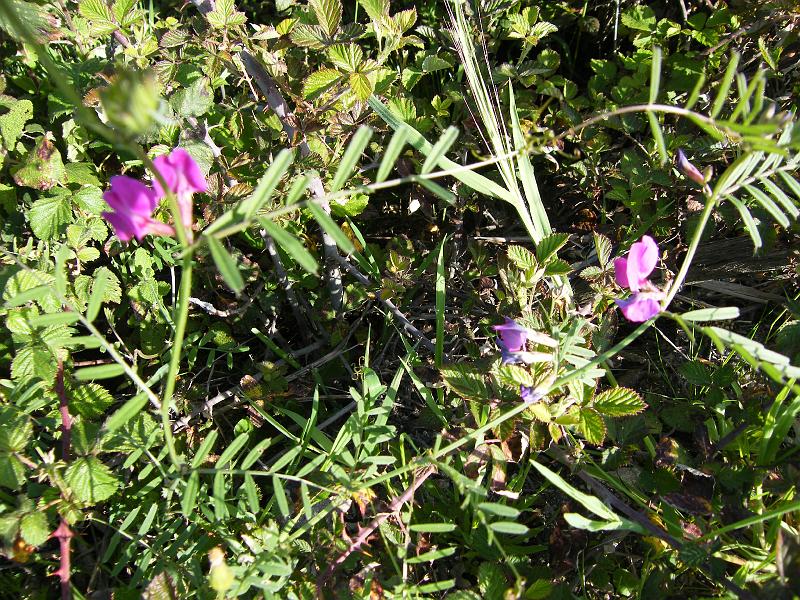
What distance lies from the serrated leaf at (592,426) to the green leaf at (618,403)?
1.0 inches

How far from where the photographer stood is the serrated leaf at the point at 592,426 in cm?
159

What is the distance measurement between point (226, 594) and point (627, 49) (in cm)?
243

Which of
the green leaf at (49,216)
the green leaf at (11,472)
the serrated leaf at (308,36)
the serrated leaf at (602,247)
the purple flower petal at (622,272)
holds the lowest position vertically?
the serrated leaf at (602,247)

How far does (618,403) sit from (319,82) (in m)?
1.16

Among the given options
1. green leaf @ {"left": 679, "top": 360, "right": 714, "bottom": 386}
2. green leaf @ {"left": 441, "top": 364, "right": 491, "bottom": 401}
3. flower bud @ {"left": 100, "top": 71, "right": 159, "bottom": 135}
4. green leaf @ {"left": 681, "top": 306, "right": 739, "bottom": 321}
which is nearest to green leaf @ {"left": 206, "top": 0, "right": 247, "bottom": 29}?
flower bud @ {"left": 100, "top": 71, "right": 159, "bottom": 135}

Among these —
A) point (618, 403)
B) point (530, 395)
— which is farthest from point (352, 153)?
point (618, 403)

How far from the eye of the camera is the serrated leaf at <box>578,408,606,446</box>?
1.59 m

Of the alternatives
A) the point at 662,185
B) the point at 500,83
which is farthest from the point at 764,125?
the point at 500,83

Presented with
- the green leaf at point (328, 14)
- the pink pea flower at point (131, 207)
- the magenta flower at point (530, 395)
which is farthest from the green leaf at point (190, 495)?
the green leaf at point (328, 14)

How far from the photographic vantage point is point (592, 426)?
5.27 feet

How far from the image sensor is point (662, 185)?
83.7 inches

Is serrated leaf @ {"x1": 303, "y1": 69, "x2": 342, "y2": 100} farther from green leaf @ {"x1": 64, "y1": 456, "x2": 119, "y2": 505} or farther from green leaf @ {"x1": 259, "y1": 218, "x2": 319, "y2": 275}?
green leaf @ {"x1": 64, "y1": 456, "x2": 119, "y2": 505}

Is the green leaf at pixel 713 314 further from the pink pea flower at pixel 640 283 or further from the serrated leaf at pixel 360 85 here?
the serrated leaf at pixel 360 85

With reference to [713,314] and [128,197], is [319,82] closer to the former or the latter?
[128,197]
